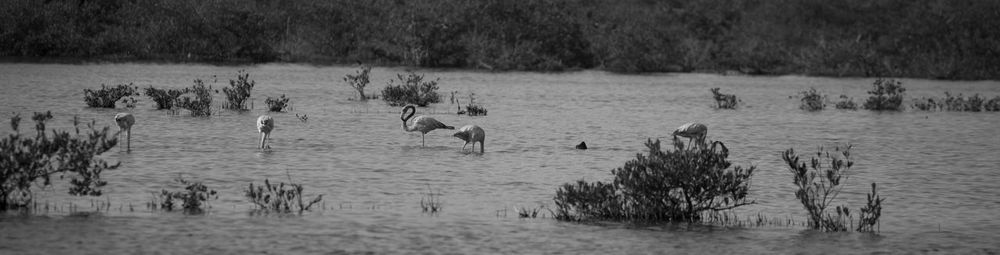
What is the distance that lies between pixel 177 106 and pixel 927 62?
148 feet

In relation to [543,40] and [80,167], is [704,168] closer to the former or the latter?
[80,167]

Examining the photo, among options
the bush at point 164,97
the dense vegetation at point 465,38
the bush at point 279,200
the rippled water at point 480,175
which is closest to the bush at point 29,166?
the rippled water at point 480,175

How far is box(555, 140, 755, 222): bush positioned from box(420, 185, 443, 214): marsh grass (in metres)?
1.30

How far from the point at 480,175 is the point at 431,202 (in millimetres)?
3667

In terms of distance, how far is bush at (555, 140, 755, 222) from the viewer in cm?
1363

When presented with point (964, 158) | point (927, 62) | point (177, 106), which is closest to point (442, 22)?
point (927, 62)

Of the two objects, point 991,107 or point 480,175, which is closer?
point 480,175

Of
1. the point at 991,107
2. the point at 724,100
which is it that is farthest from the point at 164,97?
the point at 991,107

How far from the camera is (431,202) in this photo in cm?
1418

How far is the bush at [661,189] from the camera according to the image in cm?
1363

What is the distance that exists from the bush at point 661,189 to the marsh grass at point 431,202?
1301 mm

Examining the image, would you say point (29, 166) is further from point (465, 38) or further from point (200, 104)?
point (465, 38)

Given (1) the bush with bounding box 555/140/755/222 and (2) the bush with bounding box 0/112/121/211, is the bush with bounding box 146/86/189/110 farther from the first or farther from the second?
(1) the bush with bounding box 555/140/755/222

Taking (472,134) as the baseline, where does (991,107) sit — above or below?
above
